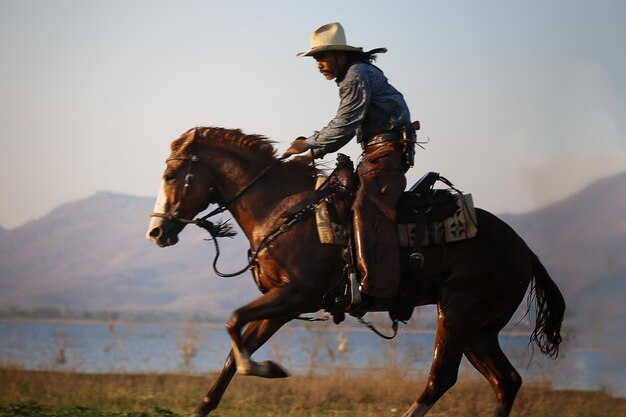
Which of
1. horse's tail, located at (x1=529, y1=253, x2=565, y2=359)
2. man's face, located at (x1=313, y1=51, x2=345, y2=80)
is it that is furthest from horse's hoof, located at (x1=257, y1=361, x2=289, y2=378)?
horse's tail, located at (x1=529, y1=253, x2=565, y2=359)

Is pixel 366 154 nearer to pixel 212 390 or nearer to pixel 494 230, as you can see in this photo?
pixel 494 230

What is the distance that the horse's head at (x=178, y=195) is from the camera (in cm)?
932

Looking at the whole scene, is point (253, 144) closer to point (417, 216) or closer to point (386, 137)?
point (386, 137)

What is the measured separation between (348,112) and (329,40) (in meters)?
0.75

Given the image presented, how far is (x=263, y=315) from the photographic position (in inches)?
346

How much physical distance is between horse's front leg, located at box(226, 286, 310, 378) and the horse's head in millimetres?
1065

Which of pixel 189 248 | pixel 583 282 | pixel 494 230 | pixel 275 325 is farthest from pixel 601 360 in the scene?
pixel 189 248

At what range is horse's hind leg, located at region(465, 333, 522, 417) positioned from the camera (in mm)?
9664

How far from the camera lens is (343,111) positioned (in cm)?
931

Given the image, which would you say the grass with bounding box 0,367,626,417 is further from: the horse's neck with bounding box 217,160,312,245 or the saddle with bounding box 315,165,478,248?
the saddle with bounding box 315,165,478,248

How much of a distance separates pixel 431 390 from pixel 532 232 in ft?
39.2

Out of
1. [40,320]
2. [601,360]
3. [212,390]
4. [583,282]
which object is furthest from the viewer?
[40,320]

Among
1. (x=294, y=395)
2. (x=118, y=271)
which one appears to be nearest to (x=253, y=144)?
(x=294, y=395)

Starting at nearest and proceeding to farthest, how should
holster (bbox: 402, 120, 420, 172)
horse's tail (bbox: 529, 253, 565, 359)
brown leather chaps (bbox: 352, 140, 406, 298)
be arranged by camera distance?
brown leather chaps (bbox: 352, 140, 406, 298) → holster (bbox: 402, 120, 420, 172) → horse's tail (bbox: 529, 253, 565, 359)
